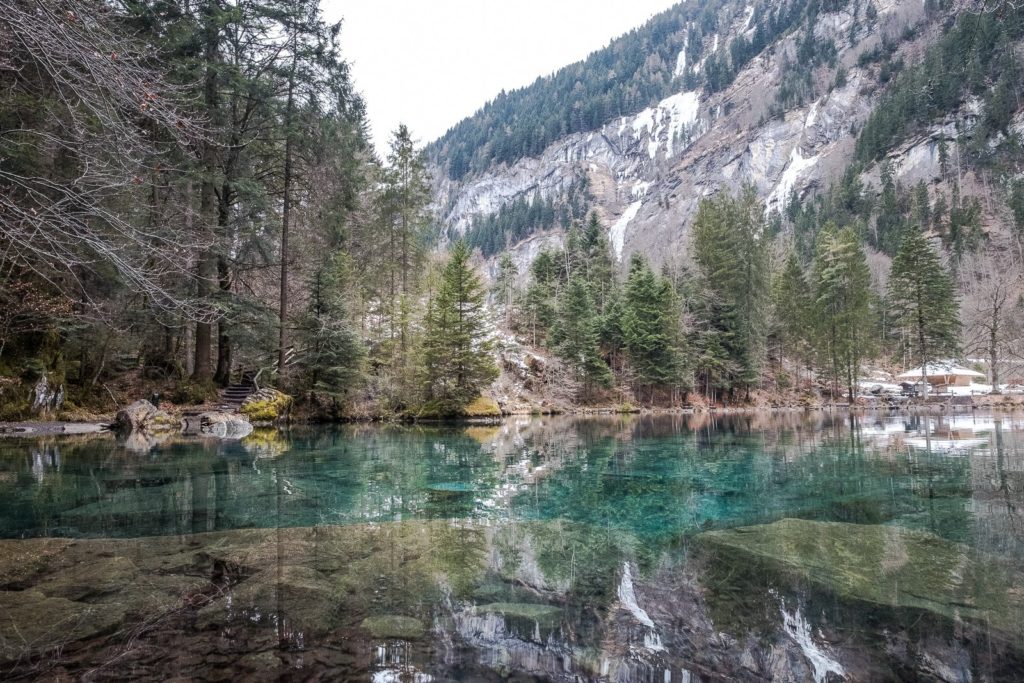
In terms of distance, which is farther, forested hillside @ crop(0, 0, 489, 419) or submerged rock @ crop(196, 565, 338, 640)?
forested hillside @ crop(0, 0, 489, 419)

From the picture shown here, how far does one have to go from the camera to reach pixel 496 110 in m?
171

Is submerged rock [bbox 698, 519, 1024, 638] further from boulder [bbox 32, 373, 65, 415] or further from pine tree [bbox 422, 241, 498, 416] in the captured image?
pine tree [bbox 422, 241, 498, 416]

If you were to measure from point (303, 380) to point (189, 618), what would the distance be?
17.8 metres

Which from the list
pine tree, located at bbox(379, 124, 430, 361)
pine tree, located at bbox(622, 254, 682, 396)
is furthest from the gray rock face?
pine tree, located at bbox(379, 124, 430, 361)

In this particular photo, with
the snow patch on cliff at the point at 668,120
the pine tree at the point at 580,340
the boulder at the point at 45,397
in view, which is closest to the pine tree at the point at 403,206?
the pine tree at the point at 580,340

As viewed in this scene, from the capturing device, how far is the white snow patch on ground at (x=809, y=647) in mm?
2475

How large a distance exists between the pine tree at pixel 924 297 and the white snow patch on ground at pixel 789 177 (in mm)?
67775

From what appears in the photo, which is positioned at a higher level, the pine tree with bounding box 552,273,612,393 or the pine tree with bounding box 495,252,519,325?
the pine tree with bounding box 495,252,519,325

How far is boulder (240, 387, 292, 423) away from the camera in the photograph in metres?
17.1

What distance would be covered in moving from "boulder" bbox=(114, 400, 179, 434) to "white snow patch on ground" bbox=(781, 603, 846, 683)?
53.5ft

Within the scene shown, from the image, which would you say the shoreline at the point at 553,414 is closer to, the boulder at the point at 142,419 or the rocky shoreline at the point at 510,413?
the rocky shoreline at the point at 510,413

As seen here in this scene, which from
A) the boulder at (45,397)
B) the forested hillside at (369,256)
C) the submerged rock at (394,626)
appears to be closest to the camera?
the submerged rock at (394,626)

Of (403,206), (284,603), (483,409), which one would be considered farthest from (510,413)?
(284,603)

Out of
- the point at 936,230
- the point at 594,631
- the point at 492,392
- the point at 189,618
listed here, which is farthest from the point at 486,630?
the point at 936,230
